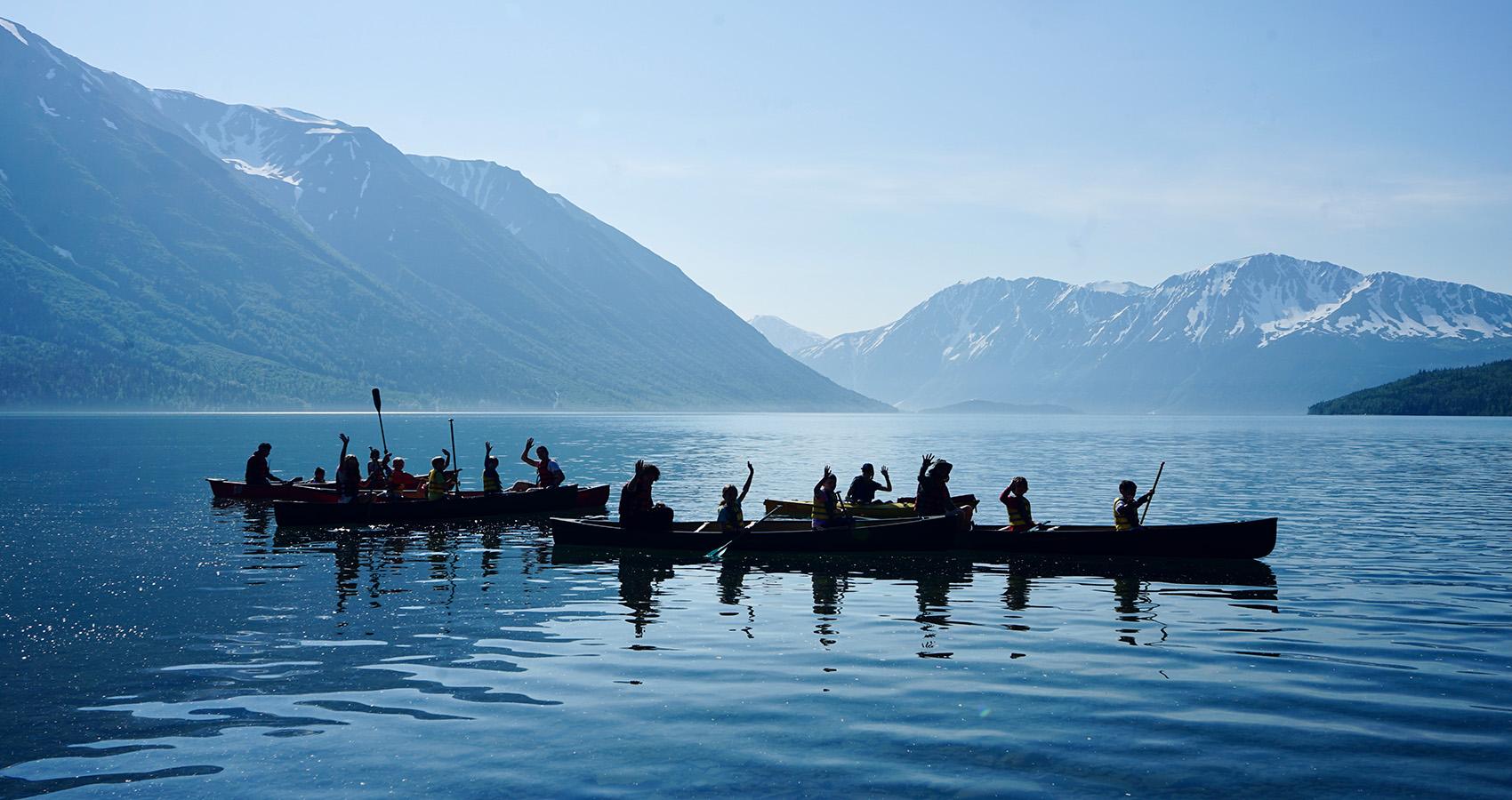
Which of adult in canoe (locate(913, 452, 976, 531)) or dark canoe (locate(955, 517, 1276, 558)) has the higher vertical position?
adult in canoe (locate(913, 452, 976, 531))

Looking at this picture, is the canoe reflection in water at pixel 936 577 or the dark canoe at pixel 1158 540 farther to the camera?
the dark canoe at pixel 1158 540

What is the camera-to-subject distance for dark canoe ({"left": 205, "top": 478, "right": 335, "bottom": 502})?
47.5 m

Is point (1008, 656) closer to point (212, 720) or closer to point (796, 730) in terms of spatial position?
point (796, 730)

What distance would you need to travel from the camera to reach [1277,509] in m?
49.5

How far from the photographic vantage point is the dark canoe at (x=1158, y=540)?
30688 millimetres

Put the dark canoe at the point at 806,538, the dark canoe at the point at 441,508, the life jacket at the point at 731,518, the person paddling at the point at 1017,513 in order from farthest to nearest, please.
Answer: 1. the dark canoe at the point at 441,508
2. the life jacket at the point at 731,518
3. the person paddling at the point at 1017,513
4. the dark canoe at the point at 806,538

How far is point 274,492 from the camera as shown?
5056 cm

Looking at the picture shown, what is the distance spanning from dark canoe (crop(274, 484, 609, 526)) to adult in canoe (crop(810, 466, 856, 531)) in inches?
529

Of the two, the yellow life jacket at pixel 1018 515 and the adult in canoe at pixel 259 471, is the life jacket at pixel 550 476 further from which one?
the yellow life jacket at pixel 1018 515

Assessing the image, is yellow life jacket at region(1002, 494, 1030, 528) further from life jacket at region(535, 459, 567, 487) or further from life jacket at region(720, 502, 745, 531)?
life jacket at region(535, 459, 567, 487)

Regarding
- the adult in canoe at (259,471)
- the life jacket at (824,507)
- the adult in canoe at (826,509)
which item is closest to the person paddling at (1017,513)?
the adult in canoe at (826,509)

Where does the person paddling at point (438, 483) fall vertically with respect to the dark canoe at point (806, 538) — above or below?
above

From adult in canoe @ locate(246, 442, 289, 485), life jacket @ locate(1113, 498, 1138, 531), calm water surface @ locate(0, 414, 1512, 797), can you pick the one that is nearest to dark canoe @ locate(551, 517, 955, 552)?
calm water surface @ locate(0, 414, 1512, 797)

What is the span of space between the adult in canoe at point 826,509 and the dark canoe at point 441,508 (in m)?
13.4
